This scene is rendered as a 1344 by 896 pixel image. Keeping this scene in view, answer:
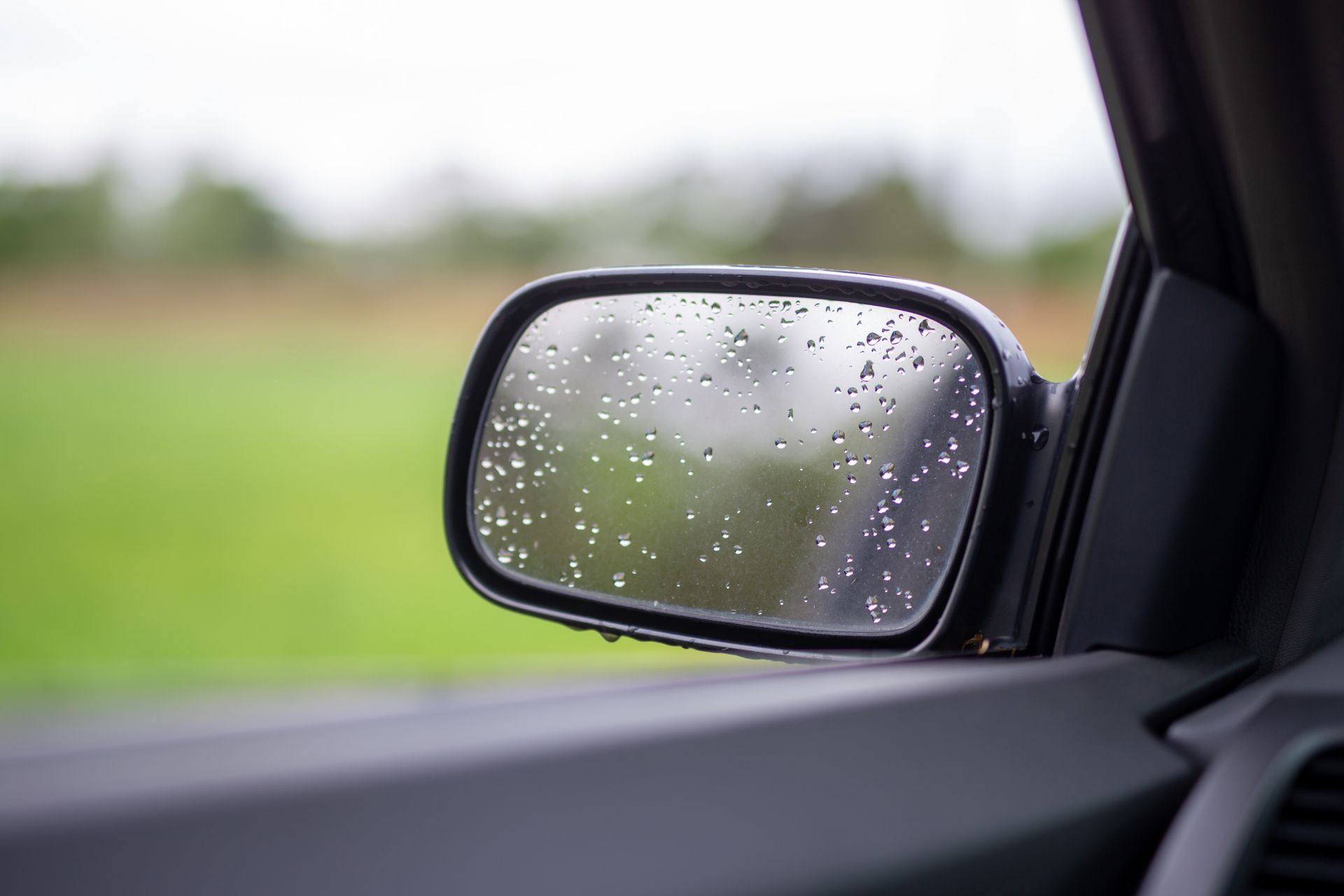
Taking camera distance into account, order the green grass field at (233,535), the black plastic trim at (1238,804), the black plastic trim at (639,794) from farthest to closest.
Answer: the green grass field at (233,535) < the black plastic trim at (1238,804) < the black plastic trim at (639,794)

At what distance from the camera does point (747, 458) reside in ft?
5.94

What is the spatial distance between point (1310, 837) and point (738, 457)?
926 millimetres

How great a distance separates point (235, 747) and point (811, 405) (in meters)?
1.08

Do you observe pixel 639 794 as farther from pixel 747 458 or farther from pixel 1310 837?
pixel 747 458

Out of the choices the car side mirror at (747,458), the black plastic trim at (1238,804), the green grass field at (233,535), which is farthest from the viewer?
the green grass field at (233,535)

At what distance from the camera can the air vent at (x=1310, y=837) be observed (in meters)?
1.20

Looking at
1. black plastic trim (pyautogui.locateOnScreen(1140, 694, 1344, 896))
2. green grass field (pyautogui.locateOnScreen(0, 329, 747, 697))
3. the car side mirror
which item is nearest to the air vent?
black plastic trim (pyautogui.locateOnScreen(1140, 694, 1344, 896))

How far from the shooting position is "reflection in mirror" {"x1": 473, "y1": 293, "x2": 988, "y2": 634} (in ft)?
5.53

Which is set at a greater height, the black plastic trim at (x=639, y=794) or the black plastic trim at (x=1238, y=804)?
the black plastic trim at (x=639, y=794)

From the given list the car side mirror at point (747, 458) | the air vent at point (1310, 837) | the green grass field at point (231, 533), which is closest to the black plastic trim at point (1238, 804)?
the air vent at point (1310, 837)

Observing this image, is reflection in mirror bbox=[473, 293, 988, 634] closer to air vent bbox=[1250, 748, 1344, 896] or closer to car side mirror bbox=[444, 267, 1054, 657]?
car side mirror bbox=[444, 267, 1054, 657]

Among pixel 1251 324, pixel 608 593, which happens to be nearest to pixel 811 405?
pixel 608 593

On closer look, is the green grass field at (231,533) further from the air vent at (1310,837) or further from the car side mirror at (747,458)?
the air vent at (1310,837)

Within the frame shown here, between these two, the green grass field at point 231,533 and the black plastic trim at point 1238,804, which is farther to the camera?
the green grass field at point 231,533
